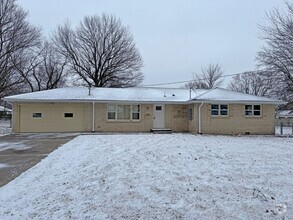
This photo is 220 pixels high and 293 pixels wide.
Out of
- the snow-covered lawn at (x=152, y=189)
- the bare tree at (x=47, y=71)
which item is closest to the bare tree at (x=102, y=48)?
the bare tree at (x=47, y=71)

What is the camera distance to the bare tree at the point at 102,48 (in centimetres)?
3859

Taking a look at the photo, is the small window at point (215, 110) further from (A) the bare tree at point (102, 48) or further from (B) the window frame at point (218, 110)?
(A) the bare tree at point (102, 48)

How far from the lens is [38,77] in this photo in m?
39.2

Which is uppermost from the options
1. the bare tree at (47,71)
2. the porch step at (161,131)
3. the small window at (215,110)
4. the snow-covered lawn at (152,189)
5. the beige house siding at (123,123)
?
the bare tree at (47,71)

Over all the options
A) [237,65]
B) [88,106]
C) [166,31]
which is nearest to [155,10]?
[166,31]

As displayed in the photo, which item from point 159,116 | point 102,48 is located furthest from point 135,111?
point 102,48

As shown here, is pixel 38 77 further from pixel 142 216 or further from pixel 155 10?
pixel 142 216

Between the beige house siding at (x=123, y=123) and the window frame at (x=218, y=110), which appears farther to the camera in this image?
the beige house siding at (x=123, y=123)

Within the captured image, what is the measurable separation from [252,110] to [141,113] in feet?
25.3

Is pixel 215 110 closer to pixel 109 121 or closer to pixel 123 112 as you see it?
pixel 123 112

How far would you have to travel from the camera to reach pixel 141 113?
20.3 m

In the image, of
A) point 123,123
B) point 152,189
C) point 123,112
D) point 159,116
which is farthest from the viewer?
point 159,116

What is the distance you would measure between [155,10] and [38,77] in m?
24.5

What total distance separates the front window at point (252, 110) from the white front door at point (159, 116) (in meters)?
5.77
